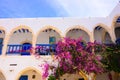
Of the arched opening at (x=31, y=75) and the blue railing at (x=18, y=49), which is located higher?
the blue railing at (x=18, y=49)

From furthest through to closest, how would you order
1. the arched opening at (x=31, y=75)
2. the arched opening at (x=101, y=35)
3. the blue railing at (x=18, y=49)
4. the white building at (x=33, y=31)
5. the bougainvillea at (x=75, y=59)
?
the arched opening at (x=101, y=35), the arched opening at (x=31, y=75), the blue railing at (x=18, y=49), the white building at (x=33, y=31), the bougainvillea at (x=75, y=59)

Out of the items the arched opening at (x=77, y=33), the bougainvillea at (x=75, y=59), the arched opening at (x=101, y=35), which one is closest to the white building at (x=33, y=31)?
the arched opening at (x=101, y=35)

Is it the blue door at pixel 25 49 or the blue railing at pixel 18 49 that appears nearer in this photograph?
the blue railing at pixel 18 49

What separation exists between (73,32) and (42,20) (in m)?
3.20

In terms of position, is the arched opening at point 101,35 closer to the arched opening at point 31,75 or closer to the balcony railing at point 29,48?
the balcony railing at point 29,48

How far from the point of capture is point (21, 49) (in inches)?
620

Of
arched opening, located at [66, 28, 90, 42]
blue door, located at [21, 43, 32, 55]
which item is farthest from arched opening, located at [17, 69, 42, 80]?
arched opening, located at [66, 28, 90, 42]

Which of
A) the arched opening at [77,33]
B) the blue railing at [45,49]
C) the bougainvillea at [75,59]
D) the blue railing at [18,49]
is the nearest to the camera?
the bougainvillea at [75,59]

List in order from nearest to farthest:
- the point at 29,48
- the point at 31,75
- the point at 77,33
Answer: the point at 29,48
the point at 31,75
the point at 77,33

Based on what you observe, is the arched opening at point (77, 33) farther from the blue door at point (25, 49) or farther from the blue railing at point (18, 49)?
the blue railing at point (18, 49)

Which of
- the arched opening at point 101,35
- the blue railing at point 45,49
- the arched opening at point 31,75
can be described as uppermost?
the arched opening at point 101,35

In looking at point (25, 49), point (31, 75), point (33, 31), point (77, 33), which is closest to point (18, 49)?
point (25, 49)

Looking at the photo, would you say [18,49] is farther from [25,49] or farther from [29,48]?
[29,48]

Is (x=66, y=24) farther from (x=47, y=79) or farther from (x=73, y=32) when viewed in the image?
(x=47, y=79)
